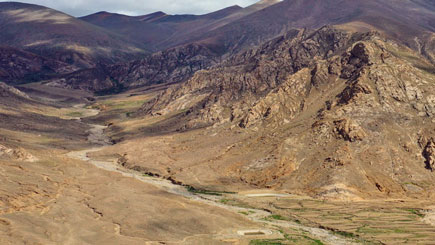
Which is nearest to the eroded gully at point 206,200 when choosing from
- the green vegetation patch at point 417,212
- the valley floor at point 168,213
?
the valley floor at point 168,213

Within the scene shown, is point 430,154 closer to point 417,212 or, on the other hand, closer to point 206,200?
point 417,212

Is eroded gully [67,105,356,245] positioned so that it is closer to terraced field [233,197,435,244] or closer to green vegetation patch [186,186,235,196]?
green vegetation patch [186,186,235,196]

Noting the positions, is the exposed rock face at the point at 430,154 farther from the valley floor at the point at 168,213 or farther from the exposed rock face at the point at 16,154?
the exposed rock face at the point at 16,154

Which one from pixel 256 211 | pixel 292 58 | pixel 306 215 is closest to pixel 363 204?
pixel 306 215

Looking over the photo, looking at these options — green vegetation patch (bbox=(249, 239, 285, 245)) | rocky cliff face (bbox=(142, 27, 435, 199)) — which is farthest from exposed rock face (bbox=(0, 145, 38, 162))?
green vegetation patch (bbox=(249, 239, 285, 245))

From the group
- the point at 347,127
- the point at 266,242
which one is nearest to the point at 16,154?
the point at 266,242

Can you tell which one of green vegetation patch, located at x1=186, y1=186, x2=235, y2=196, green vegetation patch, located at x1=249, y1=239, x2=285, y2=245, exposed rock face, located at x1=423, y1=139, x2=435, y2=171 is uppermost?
exposed rock face, located at x1=423, y1=139, x2=435, y2=171
